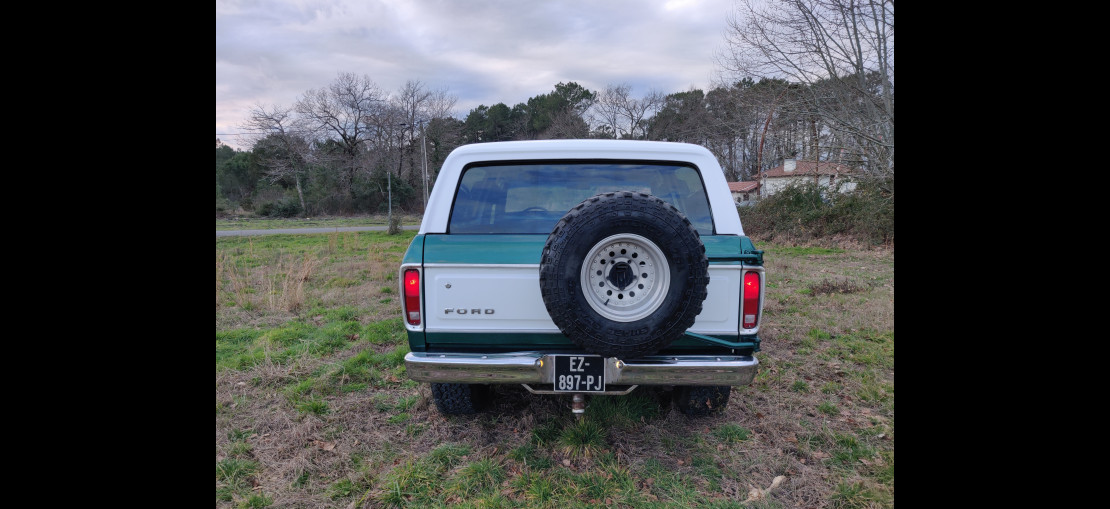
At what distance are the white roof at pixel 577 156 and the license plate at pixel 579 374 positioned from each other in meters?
1.07

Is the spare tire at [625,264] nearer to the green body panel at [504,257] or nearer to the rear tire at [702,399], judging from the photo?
the green body panel at [504,257]

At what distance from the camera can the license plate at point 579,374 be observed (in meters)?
2.51

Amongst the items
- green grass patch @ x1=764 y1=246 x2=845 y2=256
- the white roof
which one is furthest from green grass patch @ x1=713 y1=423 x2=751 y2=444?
green grass patch @ x1=764 y1=246 x2=845 y2=256

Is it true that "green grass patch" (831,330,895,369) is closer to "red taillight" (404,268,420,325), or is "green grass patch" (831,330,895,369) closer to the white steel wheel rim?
the white steel wheel rim

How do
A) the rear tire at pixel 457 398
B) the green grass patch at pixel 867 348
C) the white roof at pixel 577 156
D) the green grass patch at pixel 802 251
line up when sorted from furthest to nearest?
the green grass patch at pixel 802 251
the green grass patch at pixel 867 348
the rear tire at pixel 457 398
the white roof at pixel 577 156

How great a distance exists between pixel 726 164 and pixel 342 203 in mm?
29478

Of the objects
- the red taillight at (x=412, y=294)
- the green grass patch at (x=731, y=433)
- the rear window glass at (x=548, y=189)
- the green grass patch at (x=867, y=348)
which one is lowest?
the green grass patch at (x=731, y=433)

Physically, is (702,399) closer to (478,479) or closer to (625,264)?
(625,264)

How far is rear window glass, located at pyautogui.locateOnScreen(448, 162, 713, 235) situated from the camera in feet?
9.54

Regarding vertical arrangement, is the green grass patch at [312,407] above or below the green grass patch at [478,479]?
above

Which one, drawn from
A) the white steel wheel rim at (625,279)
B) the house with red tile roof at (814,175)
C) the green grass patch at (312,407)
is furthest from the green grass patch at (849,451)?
the house with red tile roof at (814,175)

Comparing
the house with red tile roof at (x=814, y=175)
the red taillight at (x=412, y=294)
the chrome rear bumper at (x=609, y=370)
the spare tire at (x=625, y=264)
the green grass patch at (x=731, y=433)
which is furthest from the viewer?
the house with red tile roof at (x=814, y=175)

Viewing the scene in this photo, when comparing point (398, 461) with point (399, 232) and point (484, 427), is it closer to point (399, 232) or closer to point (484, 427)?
point (484, 427)
